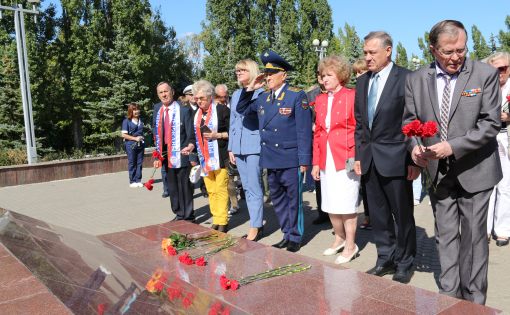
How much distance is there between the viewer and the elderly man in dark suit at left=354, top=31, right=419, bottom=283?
3514 mm

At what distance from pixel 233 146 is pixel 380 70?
1.99 metres

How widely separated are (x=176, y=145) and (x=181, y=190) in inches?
23.3

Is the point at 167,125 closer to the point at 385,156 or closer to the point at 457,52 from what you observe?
the point at 385,156

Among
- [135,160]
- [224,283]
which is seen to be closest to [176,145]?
[224,283]

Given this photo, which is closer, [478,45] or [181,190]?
[181,190]

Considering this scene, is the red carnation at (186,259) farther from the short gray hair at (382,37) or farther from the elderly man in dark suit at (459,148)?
the short gray hair at (382,37)

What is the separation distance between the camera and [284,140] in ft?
14.7

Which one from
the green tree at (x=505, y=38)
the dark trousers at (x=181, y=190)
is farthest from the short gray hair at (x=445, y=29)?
the green tree at (x=505, y=38)

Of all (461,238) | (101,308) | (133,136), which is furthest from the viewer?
(133,136)

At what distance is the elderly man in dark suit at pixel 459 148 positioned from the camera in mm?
2643

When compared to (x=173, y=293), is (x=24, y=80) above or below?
above

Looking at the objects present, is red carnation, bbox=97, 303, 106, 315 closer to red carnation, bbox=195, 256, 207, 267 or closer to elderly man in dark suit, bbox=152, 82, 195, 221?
red carnation, bbox=195, 256, 207, 267

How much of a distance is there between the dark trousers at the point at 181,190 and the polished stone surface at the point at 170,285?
1709mm

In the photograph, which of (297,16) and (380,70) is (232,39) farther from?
(380,70)
